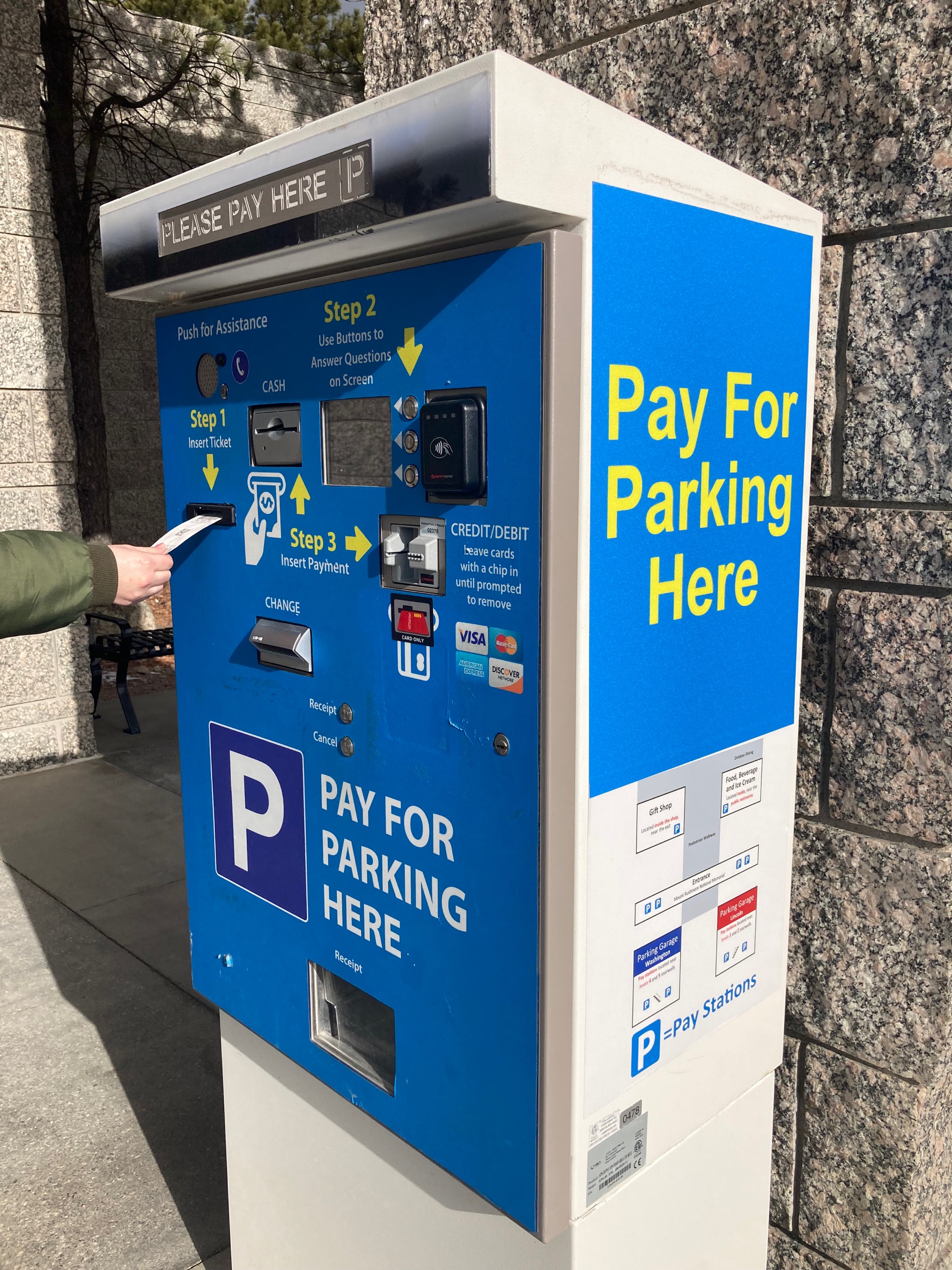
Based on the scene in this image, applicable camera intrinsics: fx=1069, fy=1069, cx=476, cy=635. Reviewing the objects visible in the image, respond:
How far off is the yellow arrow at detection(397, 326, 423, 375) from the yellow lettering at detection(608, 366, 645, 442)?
26 cm

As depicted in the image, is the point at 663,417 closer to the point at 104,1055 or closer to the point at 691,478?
the point at 691,478

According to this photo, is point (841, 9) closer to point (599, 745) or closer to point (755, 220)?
point (755, 220)

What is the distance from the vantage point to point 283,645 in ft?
5.66

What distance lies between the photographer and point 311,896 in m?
1.79

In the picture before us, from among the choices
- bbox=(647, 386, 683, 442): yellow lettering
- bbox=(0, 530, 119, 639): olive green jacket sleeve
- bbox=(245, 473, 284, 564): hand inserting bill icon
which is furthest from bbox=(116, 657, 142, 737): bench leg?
bbox=(647, 386, 683, 442): yellow lettering

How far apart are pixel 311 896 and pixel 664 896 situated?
60 centimetres

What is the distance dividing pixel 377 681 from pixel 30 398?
489 centimetres

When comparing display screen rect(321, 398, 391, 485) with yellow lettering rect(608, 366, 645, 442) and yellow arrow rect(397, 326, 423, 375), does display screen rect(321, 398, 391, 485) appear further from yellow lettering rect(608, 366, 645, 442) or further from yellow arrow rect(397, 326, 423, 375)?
yellow lettering rect(608, 366, 645, 442)

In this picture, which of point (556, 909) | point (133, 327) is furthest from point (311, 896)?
point (133, 327)

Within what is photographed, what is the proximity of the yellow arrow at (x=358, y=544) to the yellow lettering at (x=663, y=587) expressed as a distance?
409 mm

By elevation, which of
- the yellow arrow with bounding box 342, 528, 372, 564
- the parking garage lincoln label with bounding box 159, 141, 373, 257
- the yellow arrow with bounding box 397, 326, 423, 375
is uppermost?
the parking garage lincoln label with bounding box 159, 141, 373, 257

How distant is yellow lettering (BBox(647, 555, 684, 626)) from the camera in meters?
1.46

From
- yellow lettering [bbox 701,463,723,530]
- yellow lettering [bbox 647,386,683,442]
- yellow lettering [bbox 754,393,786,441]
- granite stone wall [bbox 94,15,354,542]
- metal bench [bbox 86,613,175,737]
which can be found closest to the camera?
yellow lettering [bbox 647,386,683,442]

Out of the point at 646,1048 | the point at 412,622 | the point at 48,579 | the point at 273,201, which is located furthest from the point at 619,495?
the point at 48,579
